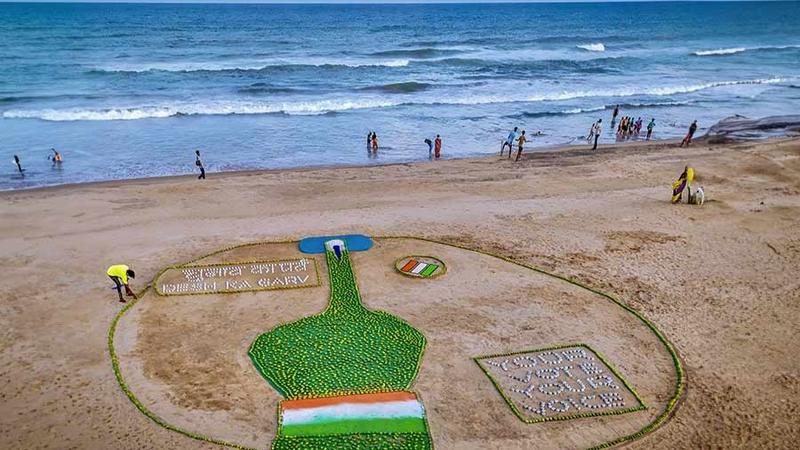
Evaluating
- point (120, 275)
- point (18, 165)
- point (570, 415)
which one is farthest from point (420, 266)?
point (18, 165)

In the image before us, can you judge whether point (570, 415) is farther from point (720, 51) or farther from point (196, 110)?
point (720, 51)

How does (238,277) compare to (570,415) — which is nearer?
(570,415)

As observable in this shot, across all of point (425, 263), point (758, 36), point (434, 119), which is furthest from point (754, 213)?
point (758, 36)

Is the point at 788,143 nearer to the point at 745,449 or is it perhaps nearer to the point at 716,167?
the point at 716,167

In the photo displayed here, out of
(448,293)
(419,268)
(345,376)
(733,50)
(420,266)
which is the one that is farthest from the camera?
(733,50)

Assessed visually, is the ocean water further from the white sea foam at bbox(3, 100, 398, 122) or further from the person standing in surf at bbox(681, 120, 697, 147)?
the person standing in surf at bbox(681, 120, 697, 147)

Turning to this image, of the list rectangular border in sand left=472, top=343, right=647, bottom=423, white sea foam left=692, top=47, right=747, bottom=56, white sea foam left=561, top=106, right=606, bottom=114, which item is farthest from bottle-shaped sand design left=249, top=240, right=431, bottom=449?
white sea foam left=692, top=47, right=747, bottom=56
